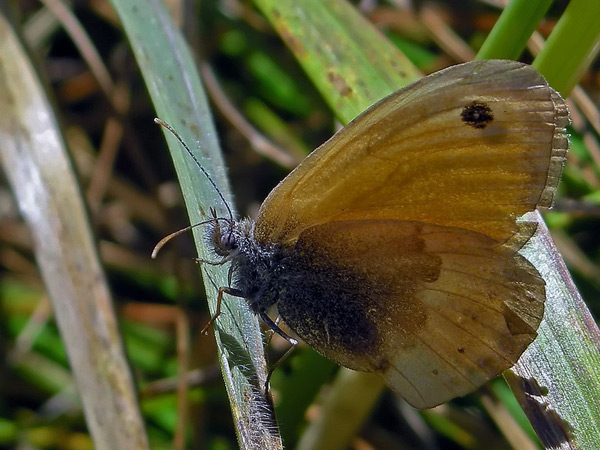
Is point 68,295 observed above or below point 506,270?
below

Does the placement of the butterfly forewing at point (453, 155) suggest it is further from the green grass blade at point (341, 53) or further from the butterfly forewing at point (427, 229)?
the green grass blade at point (341, 53)

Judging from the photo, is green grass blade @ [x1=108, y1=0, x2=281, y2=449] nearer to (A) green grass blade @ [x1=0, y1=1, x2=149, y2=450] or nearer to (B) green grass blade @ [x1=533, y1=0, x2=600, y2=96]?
(A) green grass blade @ [x1=0, y1=1, x2=149, y2=450]

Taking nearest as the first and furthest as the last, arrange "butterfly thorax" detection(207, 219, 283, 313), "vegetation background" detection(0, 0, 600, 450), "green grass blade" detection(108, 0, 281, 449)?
1. "green grass blade" detection(108, 0, 281, 449)
2. "butterfly thorax" detection(207, 219, 283, 313)
3. "vegetation background" detection(0, 0, 600, 450)

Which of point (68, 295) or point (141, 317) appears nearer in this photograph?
point (68, 295)

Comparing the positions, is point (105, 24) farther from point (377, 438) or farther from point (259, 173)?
point (377, 438)

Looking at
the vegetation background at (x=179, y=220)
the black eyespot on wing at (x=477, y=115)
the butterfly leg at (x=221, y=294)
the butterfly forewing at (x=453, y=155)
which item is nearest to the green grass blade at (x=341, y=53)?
the vegetation background at (x=179, y=220)

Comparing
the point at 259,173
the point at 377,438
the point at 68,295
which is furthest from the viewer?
the point at 259,173

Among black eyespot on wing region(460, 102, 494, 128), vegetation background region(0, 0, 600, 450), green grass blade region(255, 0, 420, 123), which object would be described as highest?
black eyespot on wing region(460, 102, 494, 128)

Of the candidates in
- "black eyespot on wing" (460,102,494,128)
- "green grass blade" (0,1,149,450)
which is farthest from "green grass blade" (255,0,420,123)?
"green grass blade" (0,1,149,450)

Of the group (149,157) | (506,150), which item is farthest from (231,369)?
A: (149,157)
